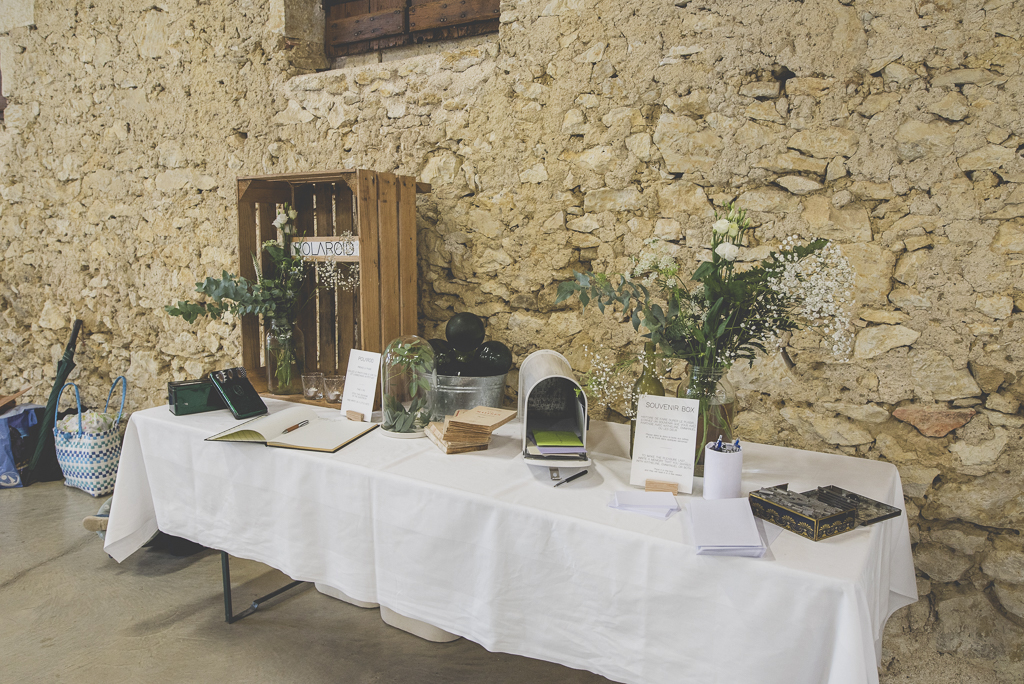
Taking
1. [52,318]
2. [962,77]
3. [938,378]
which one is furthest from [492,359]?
[52,318]

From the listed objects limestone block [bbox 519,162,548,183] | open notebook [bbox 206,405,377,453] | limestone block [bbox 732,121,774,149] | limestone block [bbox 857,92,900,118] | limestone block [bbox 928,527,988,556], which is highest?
limestone block [bbox 857,92,900,118]

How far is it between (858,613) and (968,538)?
1065 mm

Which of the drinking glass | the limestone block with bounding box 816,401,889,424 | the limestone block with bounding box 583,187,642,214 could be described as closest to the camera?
the limestone block with bounding box 816,401,889,424

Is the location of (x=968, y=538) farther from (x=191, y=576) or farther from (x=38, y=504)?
(x=38, y=504)

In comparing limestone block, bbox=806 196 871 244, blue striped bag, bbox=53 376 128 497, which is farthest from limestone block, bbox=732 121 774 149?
blue striped bag, bbox=53 376 128 497

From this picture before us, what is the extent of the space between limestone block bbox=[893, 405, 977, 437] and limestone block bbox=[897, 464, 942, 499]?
0.37 feet

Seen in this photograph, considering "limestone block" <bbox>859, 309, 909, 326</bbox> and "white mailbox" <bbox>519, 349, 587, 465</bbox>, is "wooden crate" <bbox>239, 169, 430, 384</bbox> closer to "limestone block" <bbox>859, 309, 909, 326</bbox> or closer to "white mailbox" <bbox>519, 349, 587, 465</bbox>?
"white mailbox" <bbox>519, 349, 587, 465</bbox>

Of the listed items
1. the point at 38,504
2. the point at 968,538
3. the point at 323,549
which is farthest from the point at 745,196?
the point at 38,504

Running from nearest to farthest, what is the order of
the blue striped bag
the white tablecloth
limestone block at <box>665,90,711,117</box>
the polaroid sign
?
the white tablecloth < limestone block at <box>665,90,711,117</box> < the polaroid sign < the blue striped bag

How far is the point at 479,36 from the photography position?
2.91 meters

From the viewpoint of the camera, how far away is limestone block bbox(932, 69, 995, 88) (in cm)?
178

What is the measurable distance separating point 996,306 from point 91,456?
4.24 metres

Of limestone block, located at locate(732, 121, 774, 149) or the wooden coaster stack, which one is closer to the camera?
the wooden coaster stack

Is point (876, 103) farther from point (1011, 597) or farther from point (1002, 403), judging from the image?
point (1011, 597)
